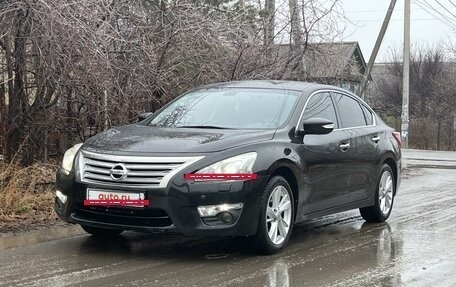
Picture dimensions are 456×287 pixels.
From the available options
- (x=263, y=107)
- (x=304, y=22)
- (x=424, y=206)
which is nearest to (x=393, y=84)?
(x=304, y=22)

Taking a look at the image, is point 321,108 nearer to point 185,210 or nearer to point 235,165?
point 235,165

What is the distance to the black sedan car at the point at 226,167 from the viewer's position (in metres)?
5.84

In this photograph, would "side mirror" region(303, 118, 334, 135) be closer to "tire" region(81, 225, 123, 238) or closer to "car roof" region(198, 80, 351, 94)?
"car roof" region(198, 80, 351, 94)

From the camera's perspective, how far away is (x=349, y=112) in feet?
26.8

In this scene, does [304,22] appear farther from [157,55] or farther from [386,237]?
[386,237]

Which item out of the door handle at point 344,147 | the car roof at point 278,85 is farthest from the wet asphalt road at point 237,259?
the car roof at point 278,85

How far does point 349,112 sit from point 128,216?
10.9 feet

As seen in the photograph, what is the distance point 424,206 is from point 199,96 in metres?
4.09

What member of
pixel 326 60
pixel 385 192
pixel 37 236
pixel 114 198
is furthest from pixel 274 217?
pixel 326 60

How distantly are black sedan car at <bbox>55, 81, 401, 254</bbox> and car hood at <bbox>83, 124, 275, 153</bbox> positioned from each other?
10mm

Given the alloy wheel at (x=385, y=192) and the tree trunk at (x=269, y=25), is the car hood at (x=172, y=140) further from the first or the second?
the tree trunk at (x=269, y=25)

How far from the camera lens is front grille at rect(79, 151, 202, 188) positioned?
582 cm

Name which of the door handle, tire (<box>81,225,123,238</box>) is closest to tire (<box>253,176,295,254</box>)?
the door handle

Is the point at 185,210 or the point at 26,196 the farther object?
the point at 26,196
